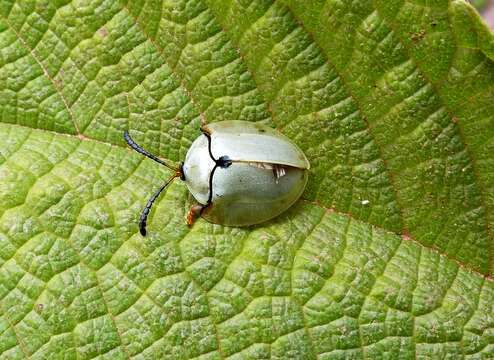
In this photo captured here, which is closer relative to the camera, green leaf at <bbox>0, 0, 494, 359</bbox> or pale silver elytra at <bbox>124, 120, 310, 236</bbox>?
green leaf at <bbox>0, 0, 494, 359</bbox>

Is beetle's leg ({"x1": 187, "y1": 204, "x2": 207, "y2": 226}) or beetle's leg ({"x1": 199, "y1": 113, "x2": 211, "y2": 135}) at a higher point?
beetle's leg ({"x1": 199, "y1": 113, "x2": 211, "y2": 135})

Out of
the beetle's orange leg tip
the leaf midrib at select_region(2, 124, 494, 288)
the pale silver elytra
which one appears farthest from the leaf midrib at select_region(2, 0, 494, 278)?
the beetle's orange leg tip

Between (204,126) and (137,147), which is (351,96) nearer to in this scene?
(204,126)

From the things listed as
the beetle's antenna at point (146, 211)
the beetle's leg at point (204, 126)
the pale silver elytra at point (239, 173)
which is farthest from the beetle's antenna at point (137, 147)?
the beetle's leg at point (204, 126)

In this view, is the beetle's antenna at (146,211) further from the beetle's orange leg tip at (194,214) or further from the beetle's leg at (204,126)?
the beetle's leg at (204,126)

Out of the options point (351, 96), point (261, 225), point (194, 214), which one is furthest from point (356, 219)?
point (194, 214)

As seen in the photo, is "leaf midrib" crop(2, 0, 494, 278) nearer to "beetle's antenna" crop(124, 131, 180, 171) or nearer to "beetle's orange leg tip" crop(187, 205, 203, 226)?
"beetle's antenna" crop(124, 131, 180, 171)

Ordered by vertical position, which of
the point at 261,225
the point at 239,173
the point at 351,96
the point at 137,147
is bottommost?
the point at 261,225
